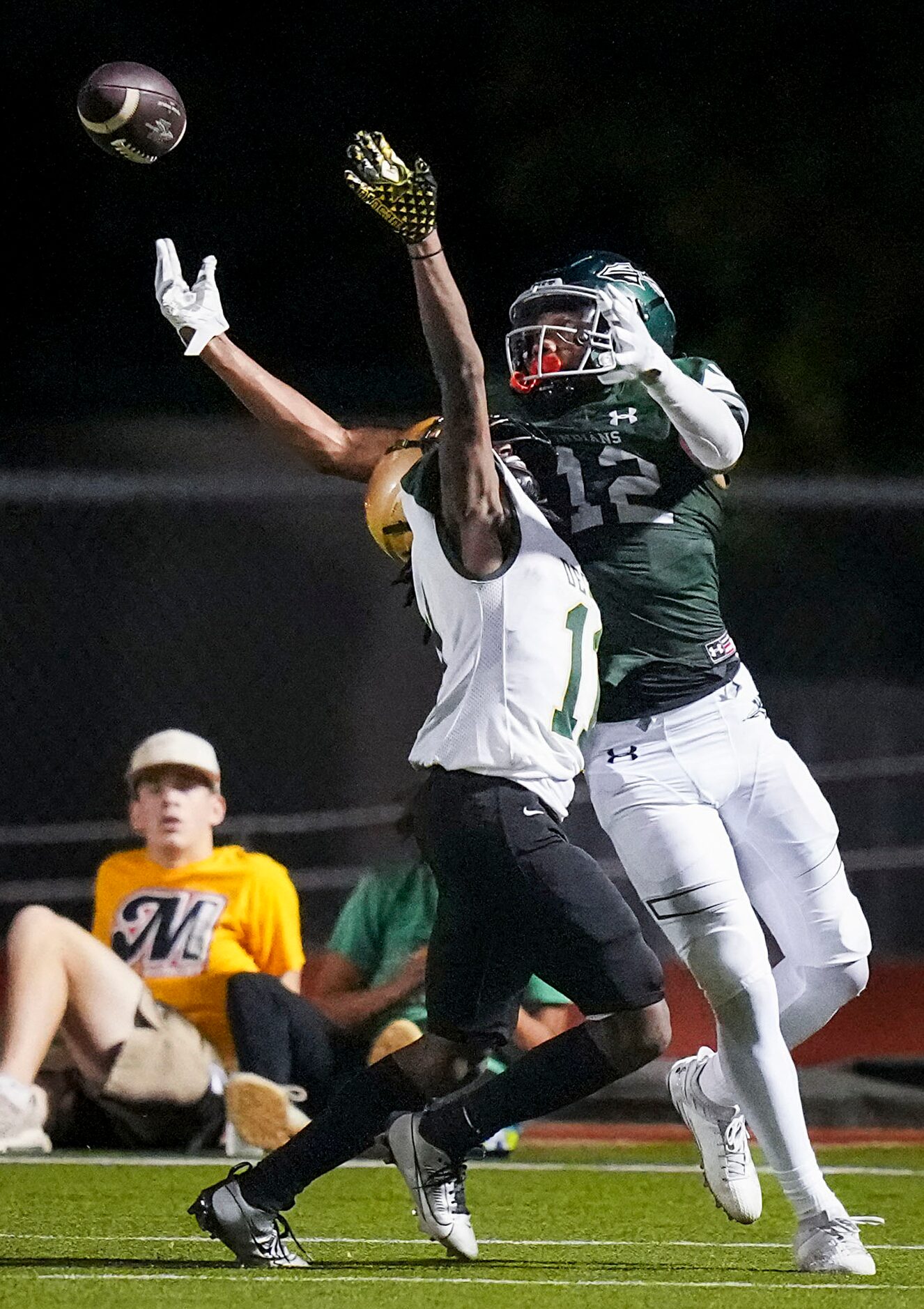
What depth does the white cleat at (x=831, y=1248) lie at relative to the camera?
5258 mm

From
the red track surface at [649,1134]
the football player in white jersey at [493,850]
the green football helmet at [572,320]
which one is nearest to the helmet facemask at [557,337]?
the green football helmet at [572,320]

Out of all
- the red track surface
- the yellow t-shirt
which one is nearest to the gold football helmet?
the yellow t-shirt

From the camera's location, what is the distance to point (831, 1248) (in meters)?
5.28

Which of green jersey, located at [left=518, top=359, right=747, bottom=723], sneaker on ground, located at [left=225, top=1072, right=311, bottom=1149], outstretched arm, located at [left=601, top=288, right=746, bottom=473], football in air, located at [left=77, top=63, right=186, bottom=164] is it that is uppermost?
football in air, located at [left=77, top=63, right=186, bottom=164]

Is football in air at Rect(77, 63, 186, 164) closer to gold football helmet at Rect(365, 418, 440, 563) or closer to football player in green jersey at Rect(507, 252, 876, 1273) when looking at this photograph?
gold football helmet at Rect(365, 418, 440, 563)

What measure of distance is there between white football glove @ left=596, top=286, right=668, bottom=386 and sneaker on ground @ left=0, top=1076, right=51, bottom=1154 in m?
3.17

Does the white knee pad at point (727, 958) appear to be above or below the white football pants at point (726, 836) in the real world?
below

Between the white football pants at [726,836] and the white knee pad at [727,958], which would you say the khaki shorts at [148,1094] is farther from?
the white knee pad at [727,958]

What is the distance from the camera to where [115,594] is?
408 inches

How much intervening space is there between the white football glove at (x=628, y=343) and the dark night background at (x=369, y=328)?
4581 millimetres

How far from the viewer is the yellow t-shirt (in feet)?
25.9

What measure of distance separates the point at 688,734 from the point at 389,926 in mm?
2361

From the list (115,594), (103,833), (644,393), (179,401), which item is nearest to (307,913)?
(103,833)

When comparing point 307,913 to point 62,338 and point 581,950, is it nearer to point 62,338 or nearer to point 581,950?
point 581,950
